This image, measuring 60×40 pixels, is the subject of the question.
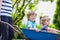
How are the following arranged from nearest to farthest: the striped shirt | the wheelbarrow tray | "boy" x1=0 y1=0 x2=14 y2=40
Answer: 1. "boy" x1=0 y1=0 x2=14 y2=40
2. the striped shirt
3. the wheelbarrow tray

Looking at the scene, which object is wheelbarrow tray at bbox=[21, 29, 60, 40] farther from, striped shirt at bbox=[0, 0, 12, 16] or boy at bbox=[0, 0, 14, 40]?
striped shirt at bbox=[0, 0, 12, 16]

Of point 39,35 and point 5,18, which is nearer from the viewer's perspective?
point 5,18

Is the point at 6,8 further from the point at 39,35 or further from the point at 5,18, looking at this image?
the point at 39,35

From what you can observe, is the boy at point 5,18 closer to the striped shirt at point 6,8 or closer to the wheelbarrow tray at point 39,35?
the striped shirt at point 6,8

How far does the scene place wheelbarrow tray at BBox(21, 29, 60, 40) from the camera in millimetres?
4816

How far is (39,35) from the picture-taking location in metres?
4.89

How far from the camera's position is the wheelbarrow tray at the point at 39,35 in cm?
482

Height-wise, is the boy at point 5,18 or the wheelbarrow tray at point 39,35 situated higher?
the boy at point 5,18

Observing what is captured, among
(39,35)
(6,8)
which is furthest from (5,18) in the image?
(39,35)

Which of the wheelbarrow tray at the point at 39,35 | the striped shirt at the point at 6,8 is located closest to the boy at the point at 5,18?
the striped shirt at the point at 6,8

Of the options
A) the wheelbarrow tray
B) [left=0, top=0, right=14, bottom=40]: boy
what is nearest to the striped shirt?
[left=0, top=0, right=14, bottom=40]: boy

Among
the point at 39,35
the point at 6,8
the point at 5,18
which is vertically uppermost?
the point at 6,8

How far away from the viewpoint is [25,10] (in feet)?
24.3

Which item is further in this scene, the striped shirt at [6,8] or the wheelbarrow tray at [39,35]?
the wheelbarrow tray at [39,35]
